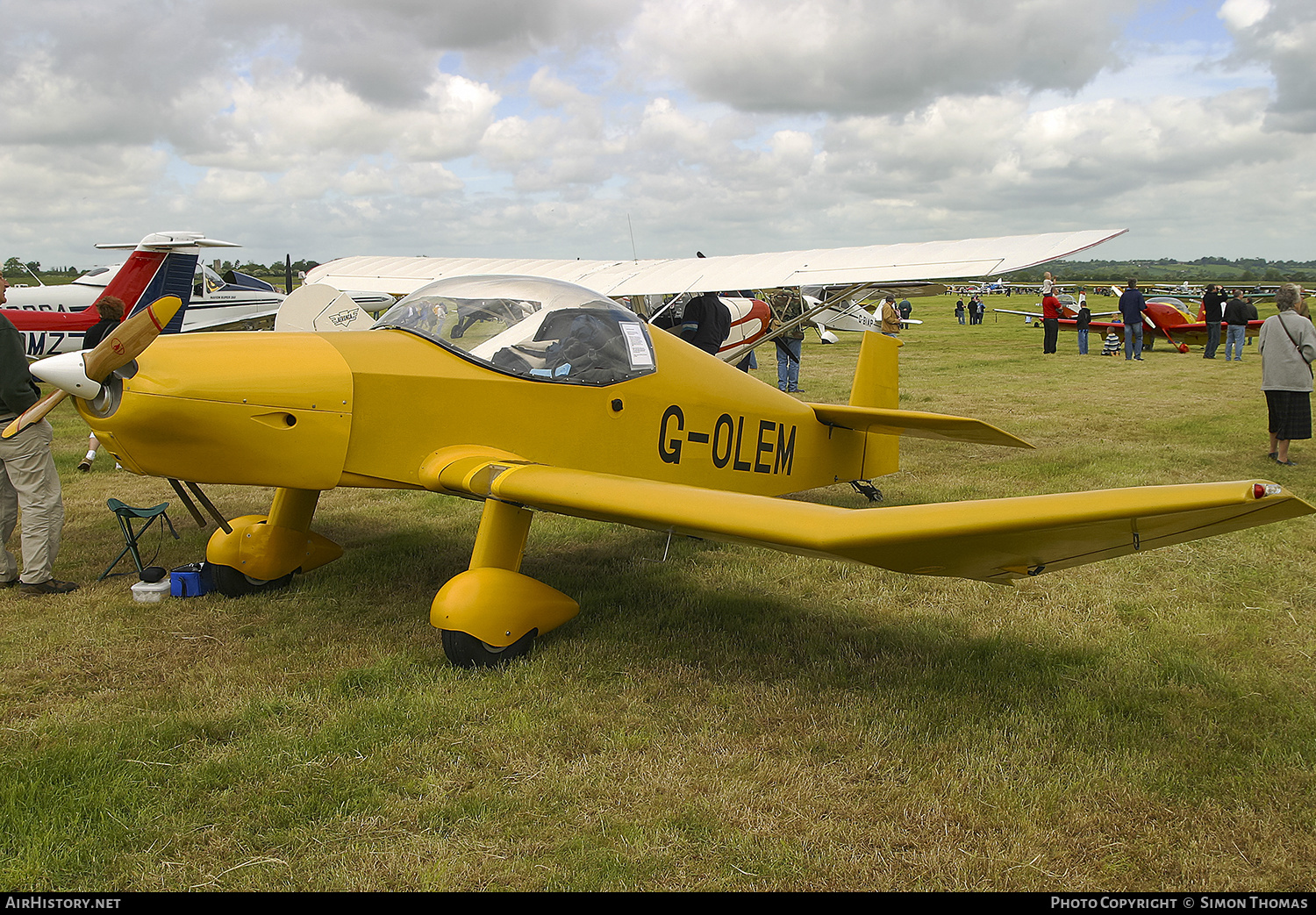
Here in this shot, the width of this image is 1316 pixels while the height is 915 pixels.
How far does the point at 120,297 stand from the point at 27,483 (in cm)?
950

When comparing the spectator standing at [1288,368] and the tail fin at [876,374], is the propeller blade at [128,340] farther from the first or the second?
the spectator standing at [1288,368]

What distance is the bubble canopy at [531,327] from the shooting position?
471 centimetres

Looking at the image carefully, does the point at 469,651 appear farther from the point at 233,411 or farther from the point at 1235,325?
the point at 1235,325

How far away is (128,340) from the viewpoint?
149 inches

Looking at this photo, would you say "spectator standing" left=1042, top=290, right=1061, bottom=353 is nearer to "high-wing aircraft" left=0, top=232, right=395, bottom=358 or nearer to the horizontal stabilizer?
"high-wing aircraft" left=0, top=232, right=395, bottom=358

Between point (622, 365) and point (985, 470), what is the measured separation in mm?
5385

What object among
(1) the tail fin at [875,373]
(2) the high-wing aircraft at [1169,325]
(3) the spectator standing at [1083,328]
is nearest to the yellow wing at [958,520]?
(1) the tail fin at [875,373]

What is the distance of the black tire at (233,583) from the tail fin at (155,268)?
9.36 meters

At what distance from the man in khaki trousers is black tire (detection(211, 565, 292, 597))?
1021 mm

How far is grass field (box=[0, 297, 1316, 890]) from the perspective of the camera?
9.00 feet

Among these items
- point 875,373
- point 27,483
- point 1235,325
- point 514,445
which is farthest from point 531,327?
point 1235,325

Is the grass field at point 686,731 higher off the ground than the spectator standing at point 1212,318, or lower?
lower
